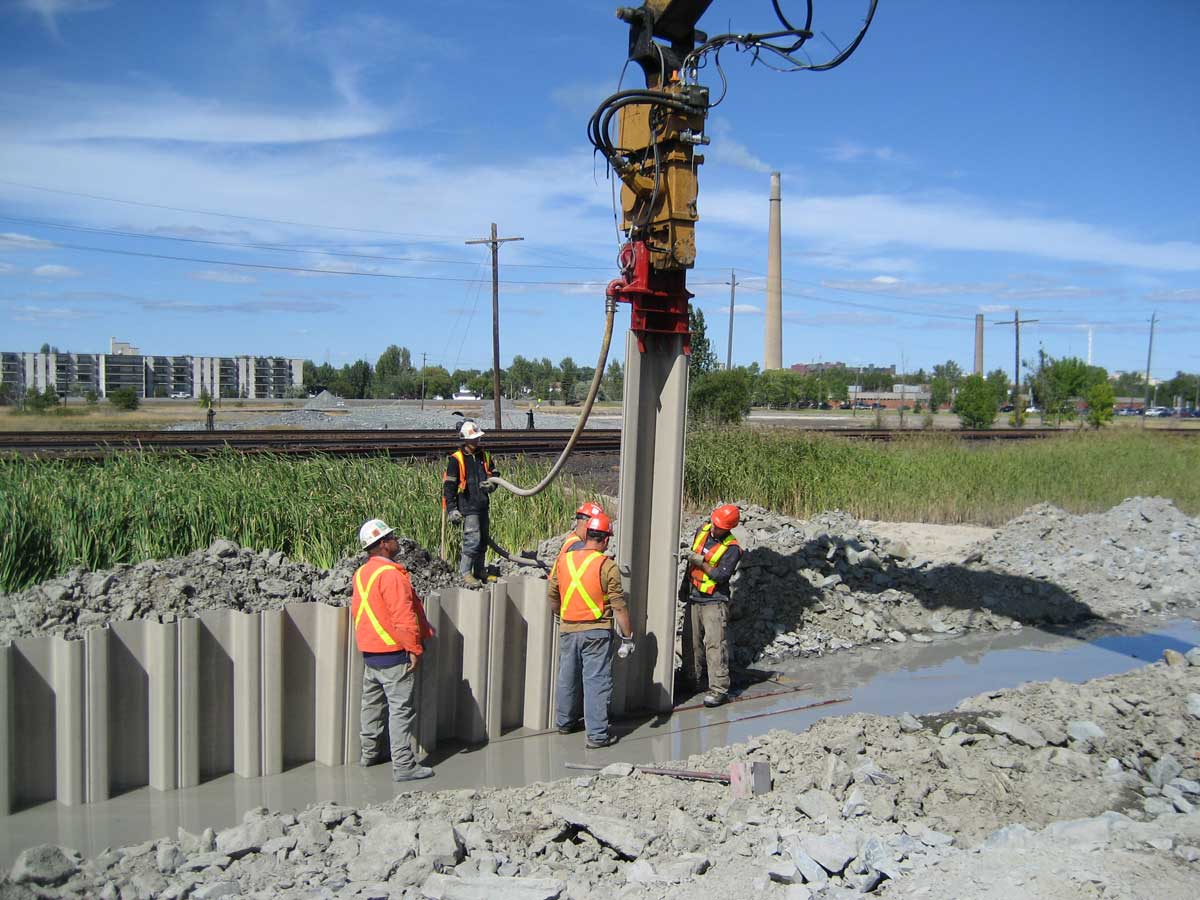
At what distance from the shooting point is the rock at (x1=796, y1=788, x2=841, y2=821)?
17.4 feet

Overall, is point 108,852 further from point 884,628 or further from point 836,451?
point 836,451

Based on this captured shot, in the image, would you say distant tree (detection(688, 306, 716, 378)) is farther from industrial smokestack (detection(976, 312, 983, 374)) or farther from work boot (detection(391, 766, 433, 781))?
industrial smokestack (detection(976, 312, 983, 374))

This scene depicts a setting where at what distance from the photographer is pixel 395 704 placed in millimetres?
6105

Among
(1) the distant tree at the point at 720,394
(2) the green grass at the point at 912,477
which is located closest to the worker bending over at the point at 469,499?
(2) the green grass at the point at 912,477

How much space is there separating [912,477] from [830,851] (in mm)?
14201

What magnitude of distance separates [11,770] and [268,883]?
6.23 ft

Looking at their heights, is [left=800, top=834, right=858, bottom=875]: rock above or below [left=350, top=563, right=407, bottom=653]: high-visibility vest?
below

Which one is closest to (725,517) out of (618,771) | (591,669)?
(591,669)

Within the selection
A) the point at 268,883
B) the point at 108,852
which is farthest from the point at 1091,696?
the point at 108,852

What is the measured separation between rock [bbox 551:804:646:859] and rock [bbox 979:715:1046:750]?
2928mm

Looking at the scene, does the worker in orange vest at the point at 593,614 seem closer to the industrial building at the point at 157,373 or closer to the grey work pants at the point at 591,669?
the grey work pants at the point at 591,669

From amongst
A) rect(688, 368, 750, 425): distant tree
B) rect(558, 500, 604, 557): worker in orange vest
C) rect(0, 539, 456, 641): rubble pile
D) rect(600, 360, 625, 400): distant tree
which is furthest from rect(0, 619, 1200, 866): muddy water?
rect(600, 360, 625, 400): distant tree

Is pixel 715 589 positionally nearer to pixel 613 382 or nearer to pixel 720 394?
pixel 720 394

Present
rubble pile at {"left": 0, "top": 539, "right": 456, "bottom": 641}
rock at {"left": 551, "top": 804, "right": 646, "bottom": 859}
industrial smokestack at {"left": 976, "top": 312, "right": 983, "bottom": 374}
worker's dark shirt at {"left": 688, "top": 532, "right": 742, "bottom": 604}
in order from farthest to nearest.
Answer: industrial smokestack at {"left": 976, "top": 312, "right": 983, "bottom": 374} → worker's dark shirt at {"left": 688, "top": 532, "right": 742, "bottom": 604} → rubble pile at {"left": 0, "top": 539, "right": 456, "bottom": 641} → rock at {"left": 551, "top": 804, "right": 646, "bottom": 859}
